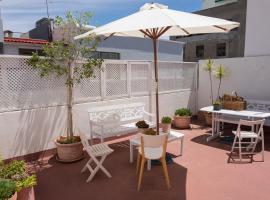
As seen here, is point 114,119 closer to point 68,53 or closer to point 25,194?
point 68,53

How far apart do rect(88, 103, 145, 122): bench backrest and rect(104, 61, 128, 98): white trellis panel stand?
468 mm

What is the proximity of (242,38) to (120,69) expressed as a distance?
1858 centimetres

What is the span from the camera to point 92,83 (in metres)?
6.32

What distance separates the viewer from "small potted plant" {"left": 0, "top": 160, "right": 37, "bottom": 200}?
10.2ft

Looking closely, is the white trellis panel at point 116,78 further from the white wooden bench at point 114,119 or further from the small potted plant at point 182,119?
the small potted plant at point 182,119

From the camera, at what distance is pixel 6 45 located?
11.5 metres

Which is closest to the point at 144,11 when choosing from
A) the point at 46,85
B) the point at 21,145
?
the point at 46,85

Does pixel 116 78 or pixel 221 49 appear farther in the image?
pixel 221 49

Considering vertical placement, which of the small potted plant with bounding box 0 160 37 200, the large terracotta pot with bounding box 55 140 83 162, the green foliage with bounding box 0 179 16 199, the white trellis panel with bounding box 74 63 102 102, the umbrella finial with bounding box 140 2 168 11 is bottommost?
the large terracotta pot with bounding box 55 140 83 162

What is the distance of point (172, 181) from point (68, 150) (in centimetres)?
227

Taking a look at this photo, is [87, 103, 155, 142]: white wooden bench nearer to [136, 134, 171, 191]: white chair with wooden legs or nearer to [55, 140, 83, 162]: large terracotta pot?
[55, 140, 83, 162]: large terracotta pot

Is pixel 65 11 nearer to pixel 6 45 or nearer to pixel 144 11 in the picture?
pixel 144 11

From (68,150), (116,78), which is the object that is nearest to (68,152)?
(68,150)

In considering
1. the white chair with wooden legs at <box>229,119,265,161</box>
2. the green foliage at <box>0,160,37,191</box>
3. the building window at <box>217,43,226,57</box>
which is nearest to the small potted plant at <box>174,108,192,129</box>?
the white chair with wooden legs at <box>229,119,265,161</box>
